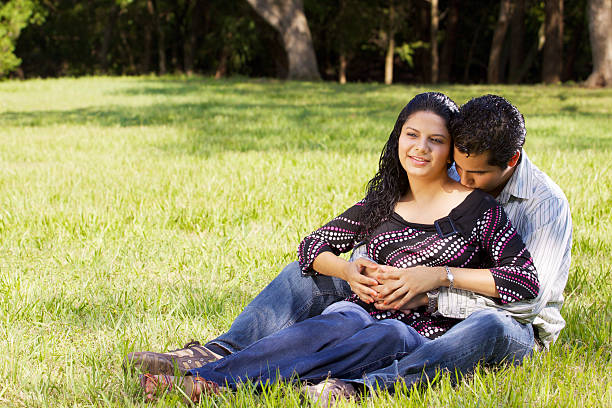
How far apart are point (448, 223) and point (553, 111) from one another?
10.9 meters

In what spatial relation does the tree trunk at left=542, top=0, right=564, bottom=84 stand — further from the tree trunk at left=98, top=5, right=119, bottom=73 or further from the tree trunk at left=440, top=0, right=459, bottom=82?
the tree trunk at left=98, top=5, right=119, bottom=73

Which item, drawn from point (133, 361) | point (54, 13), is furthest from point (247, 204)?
point (54, 13)

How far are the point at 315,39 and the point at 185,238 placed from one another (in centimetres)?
3124

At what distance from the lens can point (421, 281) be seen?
278 centimetres

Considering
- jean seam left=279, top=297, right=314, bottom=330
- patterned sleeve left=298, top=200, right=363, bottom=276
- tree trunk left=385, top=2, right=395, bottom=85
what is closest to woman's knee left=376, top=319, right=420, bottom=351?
jean seam left=279, top=297, right=314, bottom=330

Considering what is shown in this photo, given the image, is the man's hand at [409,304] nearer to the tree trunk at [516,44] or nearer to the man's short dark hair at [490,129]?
the man's short dark hair at [490,129]

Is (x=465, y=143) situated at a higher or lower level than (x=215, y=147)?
higher

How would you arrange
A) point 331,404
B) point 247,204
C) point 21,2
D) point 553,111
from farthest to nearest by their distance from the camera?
point 21,2 → point 553,111 → point 247,204 → point 331,404

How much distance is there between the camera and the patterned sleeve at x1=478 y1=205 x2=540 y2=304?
8.97 ft

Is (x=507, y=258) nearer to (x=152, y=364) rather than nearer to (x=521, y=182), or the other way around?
(x=521, y=182)

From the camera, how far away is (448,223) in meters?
2.96

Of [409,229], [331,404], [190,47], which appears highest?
[190,47]

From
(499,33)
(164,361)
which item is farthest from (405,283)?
(499,33)

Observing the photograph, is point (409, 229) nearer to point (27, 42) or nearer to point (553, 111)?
point (553, 111)
